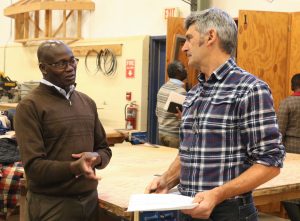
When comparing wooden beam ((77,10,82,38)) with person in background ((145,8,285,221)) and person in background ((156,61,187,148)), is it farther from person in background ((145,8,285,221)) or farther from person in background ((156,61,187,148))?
person in background ((145,8,285,221))

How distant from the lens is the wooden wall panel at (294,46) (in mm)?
5281

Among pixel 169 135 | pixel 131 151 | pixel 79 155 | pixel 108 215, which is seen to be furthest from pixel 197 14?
pixel 169 135

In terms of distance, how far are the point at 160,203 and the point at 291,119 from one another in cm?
345

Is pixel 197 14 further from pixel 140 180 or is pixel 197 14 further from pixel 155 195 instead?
pixel 140 180

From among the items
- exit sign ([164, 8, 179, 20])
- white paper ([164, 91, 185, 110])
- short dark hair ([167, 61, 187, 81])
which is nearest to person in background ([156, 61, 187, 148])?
short dark hair ([167, 61, 187, 81])

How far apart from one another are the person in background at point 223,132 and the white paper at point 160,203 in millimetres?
34

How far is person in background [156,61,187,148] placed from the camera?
5.17m

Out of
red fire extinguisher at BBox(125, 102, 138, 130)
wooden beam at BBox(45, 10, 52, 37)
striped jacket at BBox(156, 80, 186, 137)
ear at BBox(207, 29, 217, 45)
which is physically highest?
wooden beam at BBox(45, 10, 52, 37)

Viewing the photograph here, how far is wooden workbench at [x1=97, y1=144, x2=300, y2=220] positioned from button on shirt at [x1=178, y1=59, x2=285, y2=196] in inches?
31.3

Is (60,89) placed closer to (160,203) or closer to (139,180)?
(160,203)

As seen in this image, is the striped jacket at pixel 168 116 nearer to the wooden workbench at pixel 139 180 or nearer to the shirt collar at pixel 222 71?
the wooden workbench at pixel 139 180

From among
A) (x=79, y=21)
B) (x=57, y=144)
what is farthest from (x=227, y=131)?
(x=79, y=21)

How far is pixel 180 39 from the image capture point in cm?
587

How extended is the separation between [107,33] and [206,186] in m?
6.49
